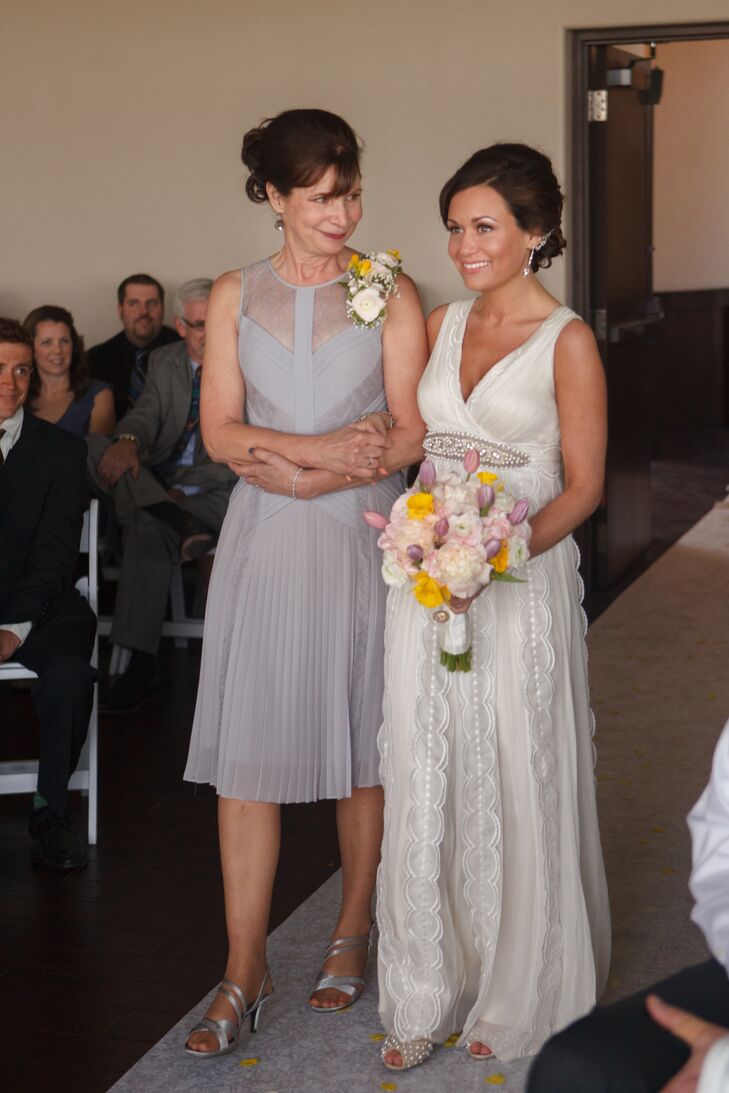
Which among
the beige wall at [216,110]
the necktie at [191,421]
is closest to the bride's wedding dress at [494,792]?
the necktie at [191,421]

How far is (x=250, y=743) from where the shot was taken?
307 centimetres

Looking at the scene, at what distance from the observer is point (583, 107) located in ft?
22.1

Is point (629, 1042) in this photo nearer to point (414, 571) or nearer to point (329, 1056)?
point (414, 571)

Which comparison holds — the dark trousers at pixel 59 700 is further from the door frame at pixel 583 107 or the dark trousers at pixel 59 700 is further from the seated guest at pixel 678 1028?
the door frame at pixel 583 107

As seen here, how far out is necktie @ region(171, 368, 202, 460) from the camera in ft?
21.0

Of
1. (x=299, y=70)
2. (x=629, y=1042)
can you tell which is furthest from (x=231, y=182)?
(x=629, y=1042)

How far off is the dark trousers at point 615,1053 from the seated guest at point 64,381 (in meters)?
4.66

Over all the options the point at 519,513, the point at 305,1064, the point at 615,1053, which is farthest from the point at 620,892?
the point at 615,1053

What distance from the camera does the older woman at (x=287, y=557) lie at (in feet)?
10.0

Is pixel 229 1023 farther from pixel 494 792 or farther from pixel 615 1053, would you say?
pixel 615 1053

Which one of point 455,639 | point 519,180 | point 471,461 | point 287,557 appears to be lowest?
point 455,639

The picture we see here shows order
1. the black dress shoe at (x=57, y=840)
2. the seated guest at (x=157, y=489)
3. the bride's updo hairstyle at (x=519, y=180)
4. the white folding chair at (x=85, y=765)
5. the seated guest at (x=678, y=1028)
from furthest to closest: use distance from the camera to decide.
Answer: the seated guest at (x=157, y=489) → the white folding chair at (x=85, y=765) → the black dress shoe at (x=57, y=840) → the bride's updo hairstyle at (x=519, y=180) → the seated guest at (x=678, y=1028)

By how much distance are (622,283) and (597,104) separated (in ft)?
3.17

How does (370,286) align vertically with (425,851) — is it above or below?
above
